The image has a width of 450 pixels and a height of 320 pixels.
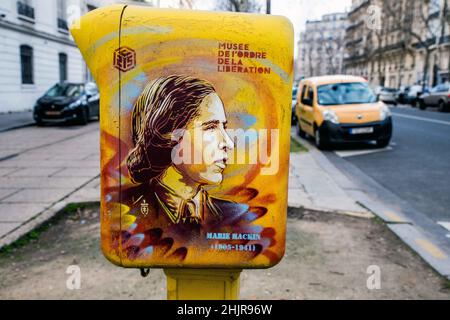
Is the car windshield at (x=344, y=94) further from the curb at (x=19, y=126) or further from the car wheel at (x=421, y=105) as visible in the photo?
the car wheel at (x=421, y=105)

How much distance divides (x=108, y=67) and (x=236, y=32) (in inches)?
18.3

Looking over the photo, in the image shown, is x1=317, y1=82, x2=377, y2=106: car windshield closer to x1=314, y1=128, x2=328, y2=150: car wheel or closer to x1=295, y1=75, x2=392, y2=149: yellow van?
x1=295, y1=75, x2=392, y2=149: yellow van

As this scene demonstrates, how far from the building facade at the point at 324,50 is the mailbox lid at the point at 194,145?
7725cm

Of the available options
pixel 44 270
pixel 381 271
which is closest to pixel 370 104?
pixel 381 271

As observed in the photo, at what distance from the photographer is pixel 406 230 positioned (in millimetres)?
4461

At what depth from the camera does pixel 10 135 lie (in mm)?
12805

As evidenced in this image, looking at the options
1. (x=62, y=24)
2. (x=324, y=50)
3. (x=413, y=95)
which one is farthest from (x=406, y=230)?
(x=324, y=50)

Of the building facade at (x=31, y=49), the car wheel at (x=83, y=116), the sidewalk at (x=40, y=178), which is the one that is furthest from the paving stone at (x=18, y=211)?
the building facade at (x=31, y=49)

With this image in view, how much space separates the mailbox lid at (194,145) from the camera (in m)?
1.60

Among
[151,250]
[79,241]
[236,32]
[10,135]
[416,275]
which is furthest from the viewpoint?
[10,135]

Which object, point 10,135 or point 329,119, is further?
point 10,135

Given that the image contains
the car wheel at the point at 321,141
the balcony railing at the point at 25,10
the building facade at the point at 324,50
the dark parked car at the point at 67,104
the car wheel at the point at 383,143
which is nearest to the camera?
the car wheel at the point at 383,143

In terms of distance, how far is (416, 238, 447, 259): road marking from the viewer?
3831 millimetres
